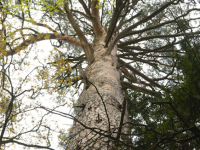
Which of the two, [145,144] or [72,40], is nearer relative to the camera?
[145,144]

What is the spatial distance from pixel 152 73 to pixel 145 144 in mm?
5360

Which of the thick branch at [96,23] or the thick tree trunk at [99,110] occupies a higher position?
the thick branch at [96,23]

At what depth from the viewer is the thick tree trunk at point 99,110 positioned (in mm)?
1480

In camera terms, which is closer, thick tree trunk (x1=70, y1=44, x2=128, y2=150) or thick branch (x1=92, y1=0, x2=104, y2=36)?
thick tree trunk (x1=70, y1=44, x2=128, y2=150)

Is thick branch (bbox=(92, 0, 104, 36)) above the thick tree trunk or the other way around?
above

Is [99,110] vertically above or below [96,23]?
below

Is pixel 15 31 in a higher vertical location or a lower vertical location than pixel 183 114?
higher

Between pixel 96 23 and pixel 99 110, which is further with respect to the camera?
pixel 96 23

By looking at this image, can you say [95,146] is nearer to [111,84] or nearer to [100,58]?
[111,84]

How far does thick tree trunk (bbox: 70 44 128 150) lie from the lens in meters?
1.48

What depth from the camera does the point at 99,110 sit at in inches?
76.3

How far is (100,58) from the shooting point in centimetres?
344

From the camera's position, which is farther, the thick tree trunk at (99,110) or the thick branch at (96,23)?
the thick branch at (96,23)

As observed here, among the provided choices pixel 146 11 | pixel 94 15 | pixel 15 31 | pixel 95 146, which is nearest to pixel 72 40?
pixel 94 15
